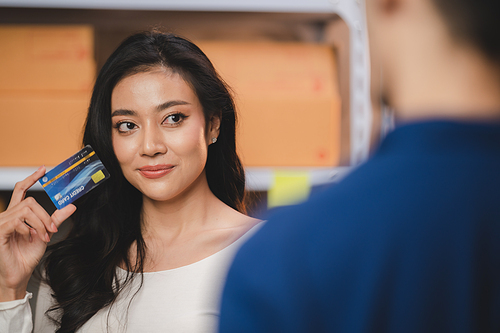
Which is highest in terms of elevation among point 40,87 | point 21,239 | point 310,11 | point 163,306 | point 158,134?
point 310,11

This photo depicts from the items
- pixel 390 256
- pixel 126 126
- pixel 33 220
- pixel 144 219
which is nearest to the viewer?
pixel 390 256

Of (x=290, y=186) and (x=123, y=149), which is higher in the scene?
(x=123, y=149)

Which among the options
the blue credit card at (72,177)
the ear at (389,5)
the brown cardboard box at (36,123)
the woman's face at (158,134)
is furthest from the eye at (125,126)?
the ear at (389,5)

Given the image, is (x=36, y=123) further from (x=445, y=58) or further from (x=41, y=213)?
(x=445, y=58)

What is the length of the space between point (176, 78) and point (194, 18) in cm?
31

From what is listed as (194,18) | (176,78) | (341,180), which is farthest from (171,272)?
(341,180)

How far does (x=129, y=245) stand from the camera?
1.13m

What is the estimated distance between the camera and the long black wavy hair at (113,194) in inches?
40.3

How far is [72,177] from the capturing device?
0.96 m

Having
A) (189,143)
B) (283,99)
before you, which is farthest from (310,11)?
(189,143)

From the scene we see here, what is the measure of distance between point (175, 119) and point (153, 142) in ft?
0.27

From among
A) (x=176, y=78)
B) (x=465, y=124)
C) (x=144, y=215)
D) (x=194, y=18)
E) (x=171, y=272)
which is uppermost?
(x=194, y=18)

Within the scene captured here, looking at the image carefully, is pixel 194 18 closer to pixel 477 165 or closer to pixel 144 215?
pixel 144 215

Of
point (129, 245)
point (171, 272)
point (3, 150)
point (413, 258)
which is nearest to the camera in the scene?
point (413, 258)
